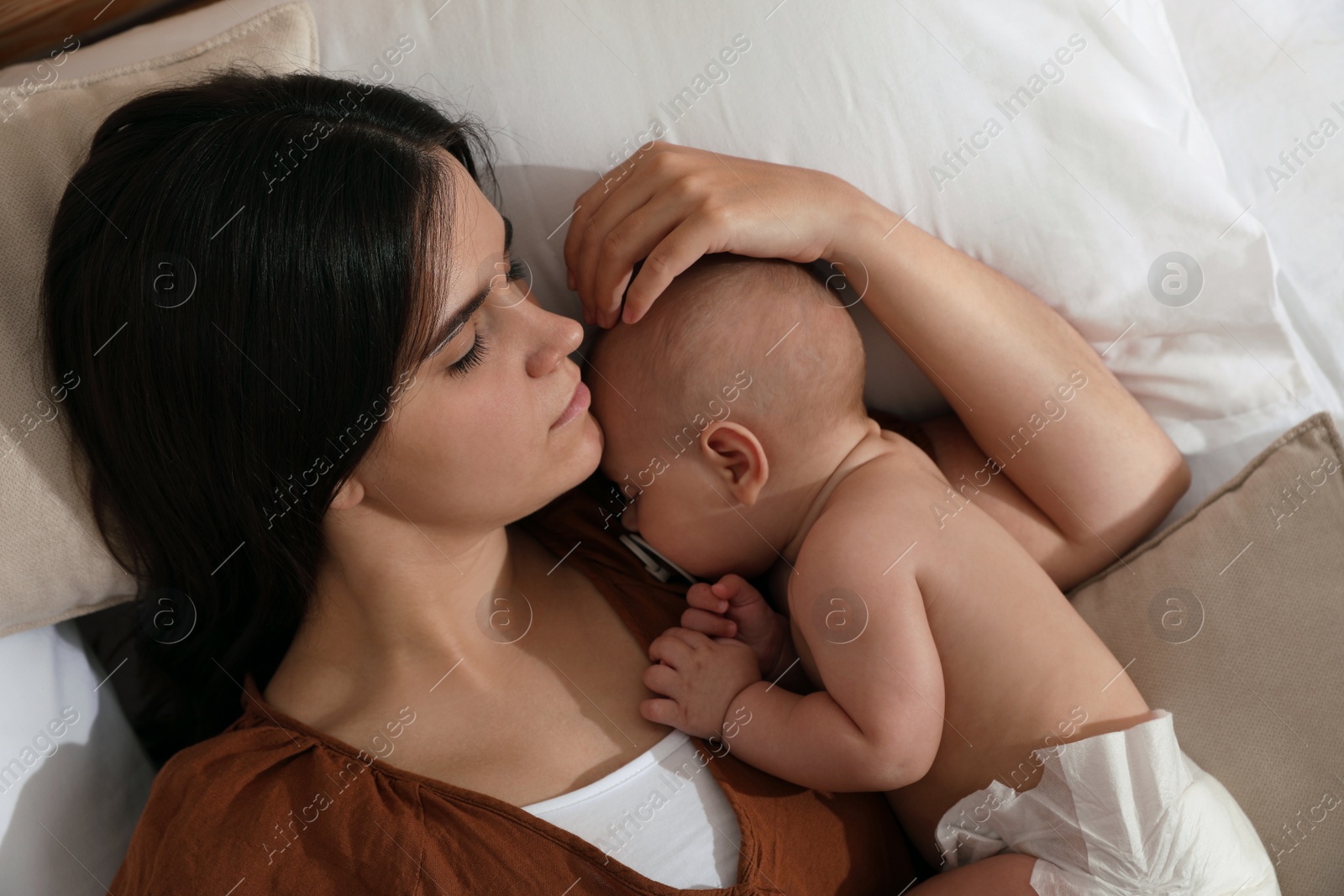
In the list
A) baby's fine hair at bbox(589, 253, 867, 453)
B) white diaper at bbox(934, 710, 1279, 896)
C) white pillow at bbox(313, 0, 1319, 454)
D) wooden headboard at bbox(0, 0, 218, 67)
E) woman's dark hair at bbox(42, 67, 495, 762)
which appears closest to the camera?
woman's dark hair at bbox(42, 67, 495, 762)

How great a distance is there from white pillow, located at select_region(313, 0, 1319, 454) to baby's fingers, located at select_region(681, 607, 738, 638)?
0.68 m

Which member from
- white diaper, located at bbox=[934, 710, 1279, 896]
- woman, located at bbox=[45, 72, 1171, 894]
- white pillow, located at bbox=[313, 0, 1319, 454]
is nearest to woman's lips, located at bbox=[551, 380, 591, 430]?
woman, located at bbox=[45, 72, 1171, 894]

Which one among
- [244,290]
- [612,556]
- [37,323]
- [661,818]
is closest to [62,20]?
[37,323]

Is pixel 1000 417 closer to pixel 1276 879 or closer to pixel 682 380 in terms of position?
pixel 682 380

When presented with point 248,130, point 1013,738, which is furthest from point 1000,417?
point 248,130

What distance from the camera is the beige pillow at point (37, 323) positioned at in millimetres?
1300

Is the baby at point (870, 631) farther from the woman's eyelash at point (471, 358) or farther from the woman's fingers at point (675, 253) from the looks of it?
the woman's eyelash at point (471, 358)

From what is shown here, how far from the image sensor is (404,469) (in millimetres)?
1266

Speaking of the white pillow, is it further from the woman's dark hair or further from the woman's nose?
the woman's nose

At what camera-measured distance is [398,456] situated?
125cm

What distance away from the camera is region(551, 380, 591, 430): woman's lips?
1.33 m

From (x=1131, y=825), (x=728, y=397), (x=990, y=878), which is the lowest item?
(x=990, y=878)

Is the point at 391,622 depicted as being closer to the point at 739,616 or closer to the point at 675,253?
the point at 739,616

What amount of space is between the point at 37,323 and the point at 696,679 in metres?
1.03
